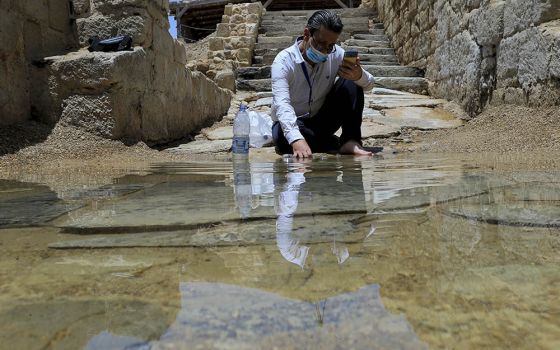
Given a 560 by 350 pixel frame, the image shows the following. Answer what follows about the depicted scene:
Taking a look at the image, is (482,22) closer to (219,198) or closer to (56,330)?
(219,198)

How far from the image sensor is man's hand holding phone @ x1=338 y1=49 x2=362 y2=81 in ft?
10.4

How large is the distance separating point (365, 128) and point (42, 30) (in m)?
2.95

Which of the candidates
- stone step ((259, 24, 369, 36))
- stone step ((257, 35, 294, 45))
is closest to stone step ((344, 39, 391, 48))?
stone step ((259, 24, 369, 36))

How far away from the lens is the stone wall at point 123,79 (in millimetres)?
3336

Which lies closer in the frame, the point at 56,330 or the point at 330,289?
the point at 56,330

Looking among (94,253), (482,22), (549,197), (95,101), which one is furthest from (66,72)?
(482,22)

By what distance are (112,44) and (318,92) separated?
1.61 metres

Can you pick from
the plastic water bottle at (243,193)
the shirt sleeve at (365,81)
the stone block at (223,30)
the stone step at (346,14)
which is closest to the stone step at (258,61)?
the stone block at (223,30)

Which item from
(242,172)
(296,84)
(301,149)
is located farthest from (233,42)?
(242,172)

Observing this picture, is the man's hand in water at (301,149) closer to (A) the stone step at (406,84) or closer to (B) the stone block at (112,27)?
(B) the stone block at (112,27)

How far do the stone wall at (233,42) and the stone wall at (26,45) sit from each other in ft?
12.7

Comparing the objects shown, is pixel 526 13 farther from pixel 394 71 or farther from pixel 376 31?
pixel 376 31

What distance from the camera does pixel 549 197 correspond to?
117 centimetres

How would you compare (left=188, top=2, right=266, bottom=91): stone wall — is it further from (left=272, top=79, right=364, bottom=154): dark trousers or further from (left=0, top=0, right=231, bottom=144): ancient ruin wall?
(left=272, top=79, right=364, bottom=154): dark trousers
